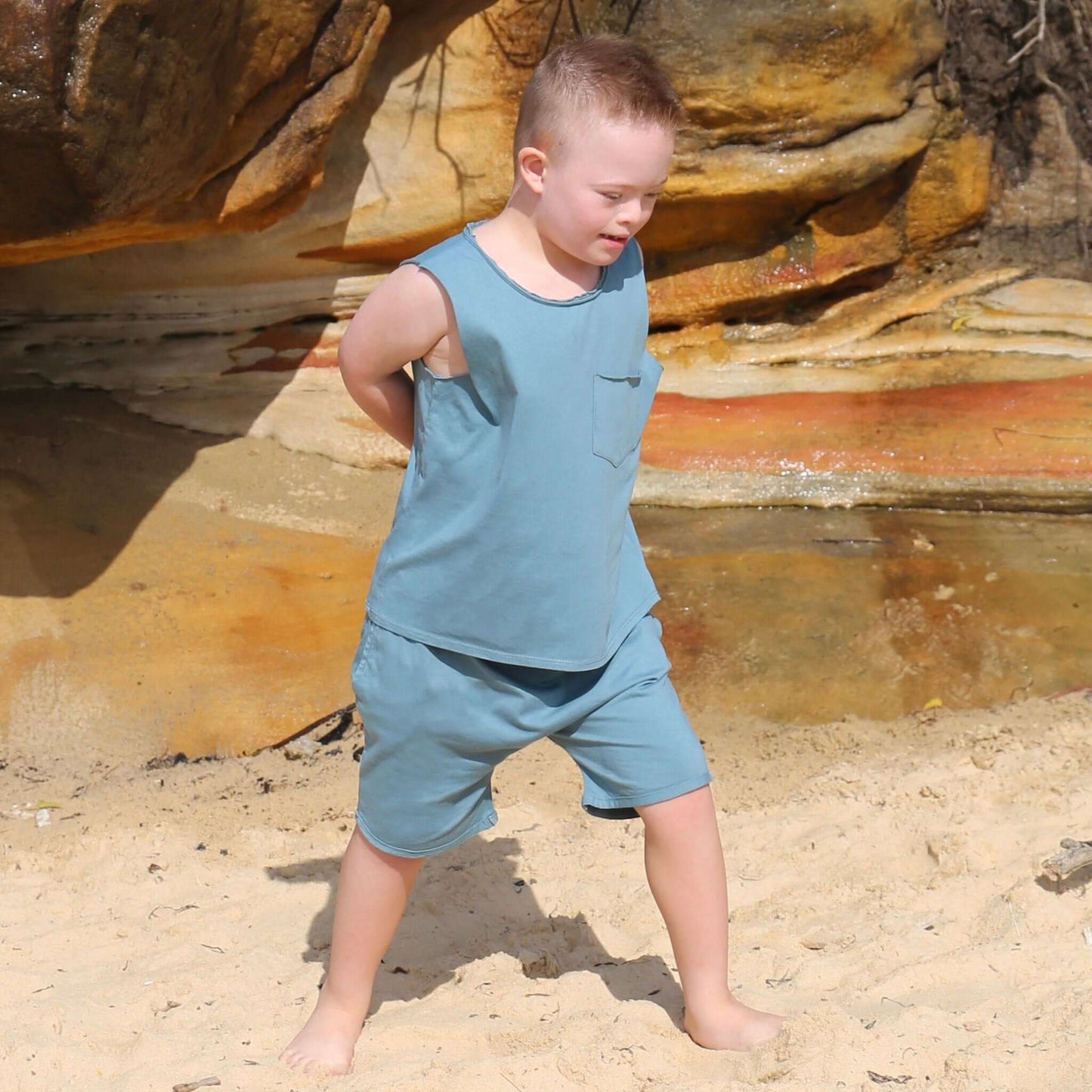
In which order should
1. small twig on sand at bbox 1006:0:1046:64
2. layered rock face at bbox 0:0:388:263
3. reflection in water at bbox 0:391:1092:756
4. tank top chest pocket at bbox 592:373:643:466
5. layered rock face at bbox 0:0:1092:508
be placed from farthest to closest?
small twig on sand at bbox 1006:0:1046:64
layered rock face at bbox 0:0:1092:508
reflection in water at bbox 0:391:1092:756
layered rock face at bbox 0:0:388:263
tank top chest pocket at bbox 592:373:643:466

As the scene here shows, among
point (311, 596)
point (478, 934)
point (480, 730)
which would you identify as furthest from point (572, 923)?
point (311, 596)

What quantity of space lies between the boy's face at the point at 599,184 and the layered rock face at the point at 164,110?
1811 millimetres

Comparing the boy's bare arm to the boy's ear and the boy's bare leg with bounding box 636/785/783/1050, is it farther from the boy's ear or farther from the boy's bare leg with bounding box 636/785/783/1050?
the boy's bare leg with bounding box 636/785/783/1050

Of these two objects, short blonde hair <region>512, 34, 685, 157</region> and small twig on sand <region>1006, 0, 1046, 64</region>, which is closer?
short blonde hair <region>512, 34, 685, 157</region>

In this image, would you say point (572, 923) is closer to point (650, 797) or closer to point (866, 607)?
point (650, 797)

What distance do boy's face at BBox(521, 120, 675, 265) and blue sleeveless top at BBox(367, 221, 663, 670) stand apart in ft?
0.32

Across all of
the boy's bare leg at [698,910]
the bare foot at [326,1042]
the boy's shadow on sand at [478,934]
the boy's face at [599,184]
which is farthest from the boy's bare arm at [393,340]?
the boy's shadow on sand at [478,934]

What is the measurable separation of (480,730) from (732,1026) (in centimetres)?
67

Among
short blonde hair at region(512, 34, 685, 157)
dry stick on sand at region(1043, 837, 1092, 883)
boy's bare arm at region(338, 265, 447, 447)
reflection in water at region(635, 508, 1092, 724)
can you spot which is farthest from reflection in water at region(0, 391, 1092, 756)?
short blonde hair at region(512, 34, 685, 157)

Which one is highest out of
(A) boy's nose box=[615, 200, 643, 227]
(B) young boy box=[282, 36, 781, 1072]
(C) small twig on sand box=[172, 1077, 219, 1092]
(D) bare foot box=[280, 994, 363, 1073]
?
(A) boy's nose box=[615, 200, 643, 227]

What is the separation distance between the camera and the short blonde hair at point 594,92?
6.43 feet

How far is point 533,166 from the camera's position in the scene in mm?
Answer: 2033

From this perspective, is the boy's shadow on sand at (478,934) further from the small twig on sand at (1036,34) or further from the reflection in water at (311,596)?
the small twig on sand at (1036,34)

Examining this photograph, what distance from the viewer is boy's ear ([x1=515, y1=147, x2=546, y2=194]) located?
2018 millimetres
